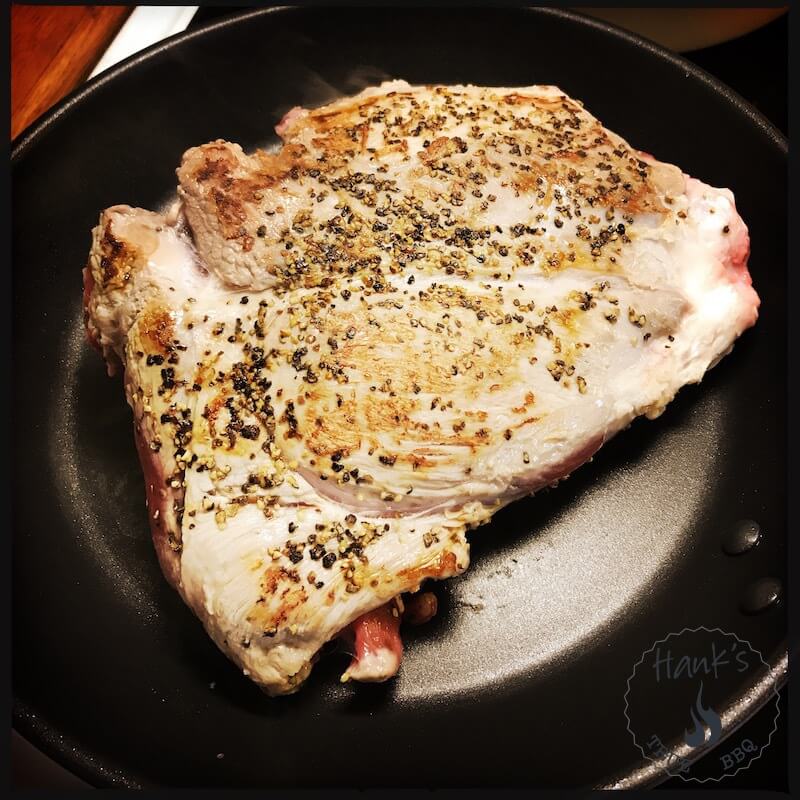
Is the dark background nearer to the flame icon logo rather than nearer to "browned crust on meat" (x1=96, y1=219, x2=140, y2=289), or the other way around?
"browned crust on meat" (x1=96, y1=219, x2=140, y2=289)

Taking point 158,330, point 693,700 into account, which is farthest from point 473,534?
point 158,330

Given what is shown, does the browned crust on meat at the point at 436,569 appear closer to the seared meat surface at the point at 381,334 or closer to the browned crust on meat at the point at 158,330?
the seared meat surface at the point at 381,334

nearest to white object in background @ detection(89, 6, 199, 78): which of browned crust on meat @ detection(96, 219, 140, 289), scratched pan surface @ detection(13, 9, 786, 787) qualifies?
scratched pan surface @ detection(13, 9, 786, 787)

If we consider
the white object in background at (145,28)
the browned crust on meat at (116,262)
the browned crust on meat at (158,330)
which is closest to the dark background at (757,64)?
the white object in background at (145,28)

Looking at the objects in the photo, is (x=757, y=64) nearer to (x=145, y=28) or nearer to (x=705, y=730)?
(x=145, y=28)

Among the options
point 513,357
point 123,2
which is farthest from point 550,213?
point 123,2
